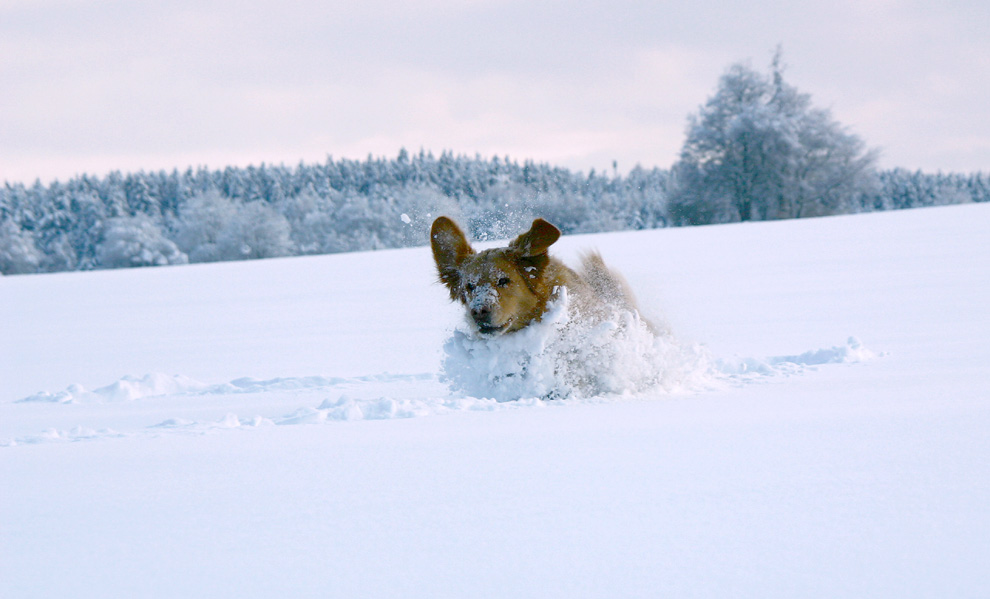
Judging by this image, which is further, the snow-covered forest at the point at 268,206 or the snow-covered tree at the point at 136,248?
the snow-covered tree at the point at 136,248

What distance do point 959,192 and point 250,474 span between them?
11081cm

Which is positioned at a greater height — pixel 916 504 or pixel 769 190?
pixel 769 190

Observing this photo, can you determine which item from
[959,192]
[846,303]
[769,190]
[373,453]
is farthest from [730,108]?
[959,192]

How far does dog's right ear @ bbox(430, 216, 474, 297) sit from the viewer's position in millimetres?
5586

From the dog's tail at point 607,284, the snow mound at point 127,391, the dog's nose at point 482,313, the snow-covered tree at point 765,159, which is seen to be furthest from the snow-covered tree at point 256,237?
the dog's nose at point 482,313

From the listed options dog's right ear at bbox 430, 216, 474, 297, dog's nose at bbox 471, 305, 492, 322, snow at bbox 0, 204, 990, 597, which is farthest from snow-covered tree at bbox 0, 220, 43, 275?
dog's nose at bbox 471, 305, 492, 322

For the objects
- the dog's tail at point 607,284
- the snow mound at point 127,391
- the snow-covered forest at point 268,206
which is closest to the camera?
the dog's tail at point 607,284

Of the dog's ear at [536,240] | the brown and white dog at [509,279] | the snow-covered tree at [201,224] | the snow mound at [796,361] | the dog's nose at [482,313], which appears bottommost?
the snow mound at [796,361]

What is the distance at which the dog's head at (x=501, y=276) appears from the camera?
501 cm

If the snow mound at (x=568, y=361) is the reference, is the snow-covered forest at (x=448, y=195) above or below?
above

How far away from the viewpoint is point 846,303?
10430 millimetres

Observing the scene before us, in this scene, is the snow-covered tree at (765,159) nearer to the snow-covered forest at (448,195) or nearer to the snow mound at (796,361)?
the snow-covered forest at (448,195)

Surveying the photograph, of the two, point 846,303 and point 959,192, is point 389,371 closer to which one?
point 846,303

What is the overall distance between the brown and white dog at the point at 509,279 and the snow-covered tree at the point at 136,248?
64.5m
